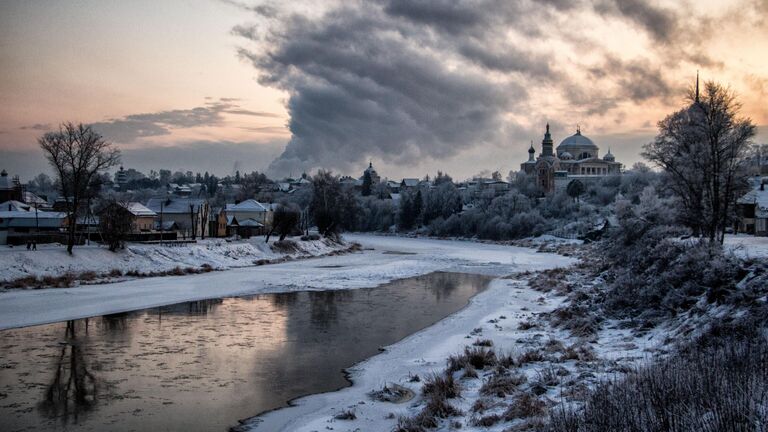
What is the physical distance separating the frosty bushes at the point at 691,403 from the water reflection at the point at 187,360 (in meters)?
7.58

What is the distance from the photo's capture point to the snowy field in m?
26.0

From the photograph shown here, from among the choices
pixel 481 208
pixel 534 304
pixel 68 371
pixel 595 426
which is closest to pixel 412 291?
pixel 534 304

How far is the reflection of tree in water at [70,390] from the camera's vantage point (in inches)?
490

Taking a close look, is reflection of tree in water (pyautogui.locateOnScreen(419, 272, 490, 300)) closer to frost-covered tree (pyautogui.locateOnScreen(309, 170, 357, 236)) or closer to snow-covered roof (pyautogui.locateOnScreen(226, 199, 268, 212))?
frost-covered tree (pyautogui.locateOnScreen(309, 170, 357, 236))

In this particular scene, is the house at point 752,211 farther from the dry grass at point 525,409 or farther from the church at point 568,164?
the church at point 568,164

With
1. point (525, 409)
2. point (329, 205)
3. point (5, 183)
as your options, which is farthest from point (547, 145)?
point (525, 409)

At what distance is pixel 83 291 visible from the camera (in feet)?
103

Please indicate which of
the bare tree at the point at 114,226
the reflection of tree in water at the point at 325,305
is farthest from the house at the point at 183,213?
the reflection of tree in water at the point at 325,305

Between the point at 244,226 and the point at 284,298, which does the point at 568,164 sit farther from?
the point at 284,298

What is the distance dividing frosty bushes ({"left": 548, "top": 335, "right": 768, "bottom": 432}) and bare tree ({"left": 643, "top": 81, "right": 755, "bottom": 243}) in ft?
72.7

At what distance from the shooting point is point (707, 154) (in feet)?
103

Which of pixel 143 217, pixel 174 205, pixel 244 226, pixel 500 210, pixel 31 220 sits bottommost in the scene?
pixel 244 226

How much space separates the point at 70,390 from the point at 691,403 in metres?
13.1

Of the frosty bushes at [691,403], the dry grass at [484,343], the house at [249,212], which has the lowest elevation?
the dry grass at [484,343]
